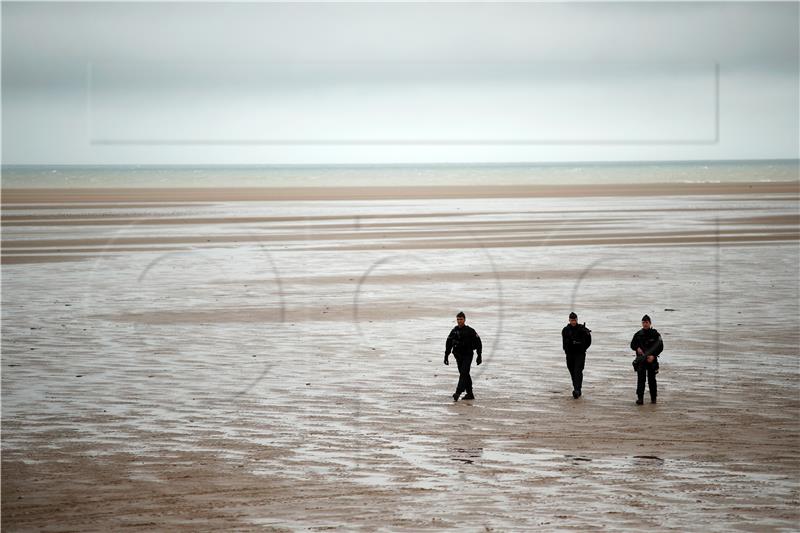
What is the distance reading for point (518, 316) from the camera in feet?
97.8

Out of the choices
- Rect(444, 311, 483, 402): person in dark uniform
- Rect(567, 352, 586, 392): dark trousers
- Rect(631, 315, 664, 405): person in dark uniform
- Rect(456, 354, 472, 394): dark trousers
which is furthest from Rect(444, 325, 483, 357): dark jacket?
Rect(631, 315, 664, 405): person in dark uniform

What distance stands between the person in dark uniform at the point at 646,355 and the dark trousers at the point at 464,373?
2865 mm

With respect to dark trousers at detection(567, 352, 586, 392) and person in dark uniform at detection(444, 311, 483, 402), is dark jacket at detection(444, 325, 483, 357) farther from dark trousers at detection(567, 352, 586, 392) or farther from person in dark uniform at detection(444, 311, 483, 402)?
dark trousers at detection(567, 352, 586, 392)

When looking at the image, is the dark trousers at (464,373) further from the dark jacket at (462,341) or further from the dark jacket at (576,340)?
the dark jacket at (576,340)

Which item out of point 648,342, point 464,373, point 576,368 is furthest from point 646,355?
point 464,373

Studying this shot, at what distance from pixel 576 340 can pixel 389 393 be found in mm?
3573

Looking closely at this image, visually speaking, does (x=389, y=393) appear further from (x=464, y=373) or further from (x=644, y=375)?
(x=644, y=375)

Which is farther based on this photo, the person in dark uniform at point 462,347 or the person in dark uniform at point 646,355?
the person in dark uniform at point 462,347

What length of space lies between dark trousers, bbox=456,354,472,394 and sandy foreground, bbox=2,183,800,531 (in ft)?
1.35

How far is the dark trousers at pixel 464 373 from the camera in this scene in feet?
62.2

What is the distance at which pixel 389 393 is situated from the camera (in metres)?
20.0

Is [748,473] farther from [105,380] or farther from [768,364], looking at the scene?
[105,380]

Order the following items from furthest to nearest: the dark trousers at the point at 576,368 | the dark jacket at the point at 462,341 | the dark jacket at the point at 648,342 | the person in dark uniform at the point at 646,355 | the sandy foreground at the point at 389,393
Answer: the dark trousers at the point at 576,368 < the dark jacket at the point at 462,341 < the dark jacket at the point at 648,342 < the person in dark uniform at the point at 646,355 < the sandy foreground at the point at 389,393

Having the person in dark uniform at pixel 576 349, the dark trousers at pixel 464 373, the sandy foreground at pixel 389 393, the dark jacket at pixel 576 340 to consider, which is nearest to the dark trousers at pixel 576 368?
the person in dark uniform at pixel 576 349
